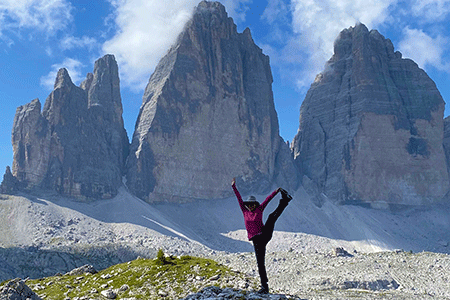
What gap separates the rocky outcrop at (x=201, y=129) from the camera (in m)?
174

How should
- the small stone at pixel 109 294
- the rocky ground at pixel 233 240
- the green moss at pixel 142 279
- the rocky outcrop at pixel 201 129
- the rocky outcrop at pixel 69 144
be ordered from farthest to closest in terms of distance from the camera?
the rocky outcrop at pixel 201 129
the rocky outcrop at pixel 69 144
the rocky ground at pixel 233 240
the green moss at pixel 142 279
the small stone at pixel 109 294

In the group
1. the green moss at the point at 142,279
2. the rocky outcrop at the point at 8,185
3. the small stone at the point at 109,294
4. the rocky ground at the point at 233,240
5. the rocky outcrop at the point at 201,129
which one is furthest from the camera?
the rocky outcrop at the point at 201,129

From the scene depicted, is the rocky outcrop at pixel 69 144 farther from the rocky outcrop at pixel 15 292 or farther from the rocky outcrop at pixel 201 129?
the rocky outcrop at pixel 15 292

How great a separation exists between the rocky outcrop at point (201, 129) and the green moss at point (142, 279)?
482ft

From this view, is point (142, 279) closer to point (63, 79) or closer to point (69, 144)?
point (69, 144)

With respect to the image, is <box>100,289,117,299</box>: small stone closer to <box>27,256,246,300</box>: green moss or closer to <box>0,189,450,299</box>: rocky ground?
<box>27,256,246,300</box>: green moss

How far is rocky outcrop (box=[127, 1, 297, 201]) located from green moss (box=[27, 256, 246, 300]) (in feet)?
482

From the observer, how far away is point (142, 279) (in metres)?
21.3

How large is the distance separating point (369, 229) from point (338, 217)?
12309 mm

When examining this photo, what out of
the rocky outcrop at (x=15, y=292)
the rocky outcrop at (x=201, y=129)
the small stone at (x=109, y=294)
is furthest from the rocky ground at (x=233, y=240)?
the rocky outcrop at (x=15, y=292)

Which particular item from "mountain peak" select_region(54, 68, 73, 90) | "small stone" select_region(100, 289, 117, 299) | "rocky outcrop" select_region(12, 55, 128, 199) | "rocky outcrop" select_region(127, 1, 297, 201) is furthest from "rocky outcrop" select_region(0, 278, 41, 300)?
"mountain peak" select_region(54, 68, 73, 90)

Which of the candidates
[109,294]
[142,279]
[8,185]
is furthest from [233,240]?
[109,294]

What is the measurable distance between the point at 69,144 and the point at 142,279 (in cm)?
15342

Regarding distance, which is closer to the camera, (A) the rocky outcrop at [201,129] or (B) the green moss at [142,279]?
(B) the green moss at [142,279]
